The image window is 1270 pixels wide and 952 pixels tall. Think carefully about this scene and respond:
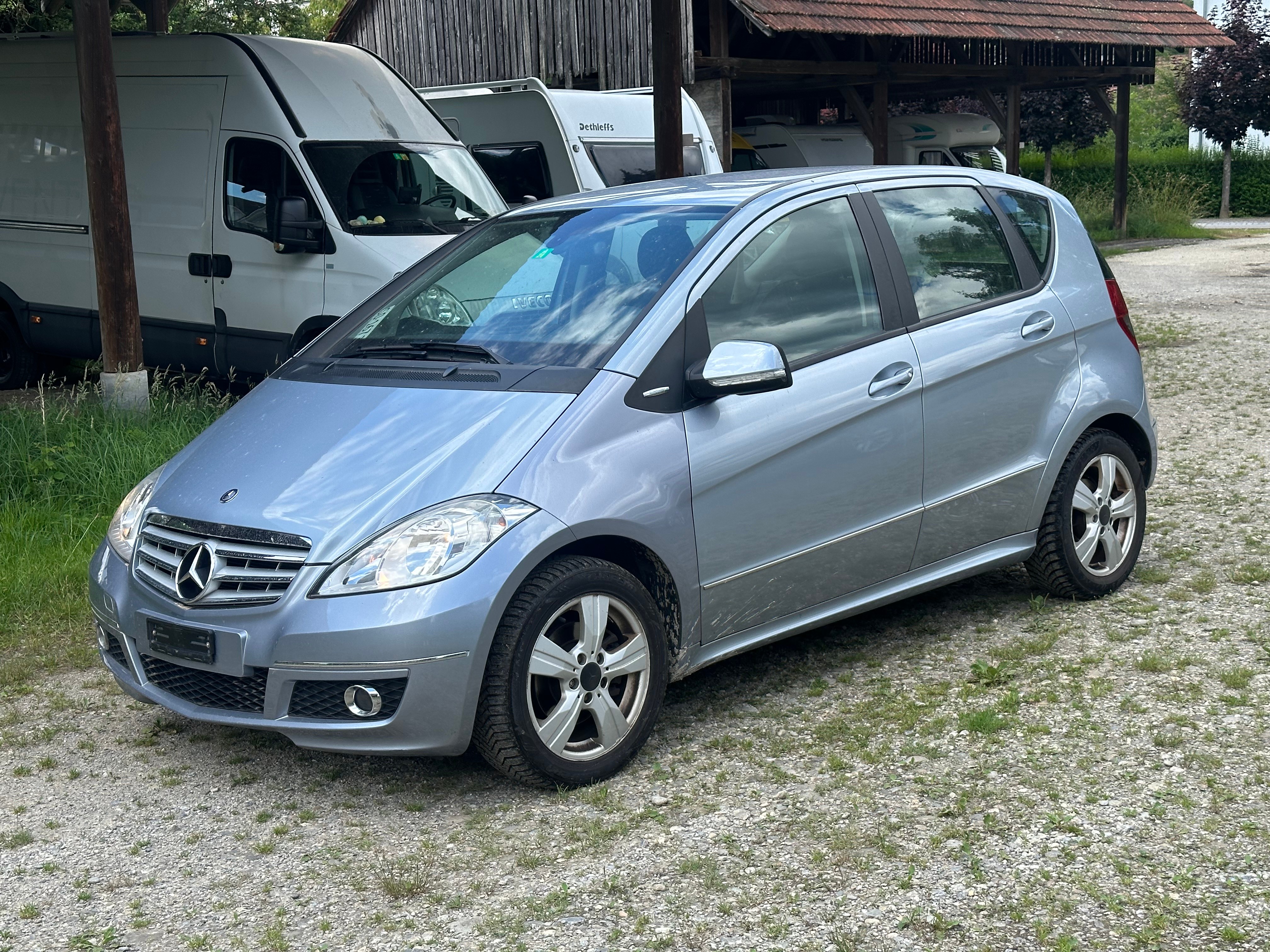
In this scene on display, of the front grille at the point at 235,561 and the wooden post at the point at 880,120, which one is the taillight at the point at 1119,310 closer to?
the front grille at the point at 235,561

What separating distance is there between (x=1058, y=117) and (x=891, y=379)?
3435cm

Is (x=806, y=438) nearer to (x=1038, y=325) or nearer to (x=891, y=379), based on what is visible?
(x=891, y=379)

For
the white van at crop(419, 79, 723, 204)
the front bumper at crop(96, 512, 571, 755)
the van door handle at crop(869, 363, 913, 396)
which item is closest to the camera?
the front bumper at crop(96, 512, 571, 755)

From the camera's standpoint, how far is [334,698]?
3863 millimetres

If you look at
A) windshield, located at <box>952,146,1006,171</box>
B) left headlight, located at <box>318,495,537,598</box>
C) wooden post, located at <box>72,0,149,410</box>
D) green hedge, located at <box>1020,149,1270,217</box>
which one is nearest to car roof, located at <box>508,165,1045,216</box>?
left headlight, located at <box>318,495,537,598</box>

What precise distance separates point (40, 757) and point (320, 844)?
1.31 m

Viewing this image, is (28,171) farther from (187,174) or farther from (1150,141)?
(1150,141)

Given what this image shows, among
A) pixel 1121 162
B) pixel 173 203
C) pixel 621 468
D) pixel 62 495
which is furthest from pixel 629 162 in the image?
pixel 1121 162

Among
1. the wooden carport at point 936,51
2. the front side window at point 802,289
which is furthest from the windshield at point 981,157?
the front side window at point 802,289

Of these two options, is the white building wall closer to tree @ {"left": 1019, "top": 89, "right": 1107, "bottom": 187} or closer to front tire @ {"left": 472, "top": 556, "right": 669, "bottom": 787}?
tree @ {"left": 1019, "top": 89, "right": 1107, "bottom": 187}

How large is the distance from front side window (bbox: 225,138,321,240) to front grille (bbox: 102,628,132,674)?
5.97 meters

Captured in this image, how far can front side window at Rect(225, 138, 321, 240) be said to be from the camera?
10.0 metres

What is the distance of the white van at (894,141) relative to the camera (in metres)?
22.2

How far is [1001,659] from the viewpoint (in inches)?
198
